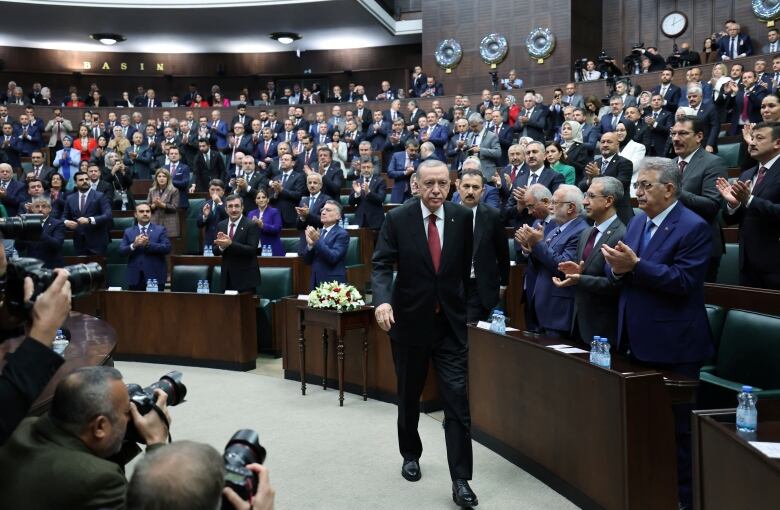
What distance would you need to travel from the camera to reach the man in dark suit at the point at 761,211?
11.8 feet

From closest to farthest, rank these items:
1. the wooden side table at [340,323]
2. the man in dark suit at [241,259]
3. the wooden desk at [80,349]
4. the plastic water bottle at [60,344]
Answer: the wooden desk at [80,349] → the plastic water bottle at [60,344] → the wooden side table at [340,323] → the man in dark suit at [241,259]

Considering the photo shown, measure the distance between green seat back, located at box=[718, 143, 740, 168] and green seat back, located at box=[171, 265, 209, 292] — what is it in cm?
527

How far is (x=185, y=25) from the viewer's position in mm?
16938

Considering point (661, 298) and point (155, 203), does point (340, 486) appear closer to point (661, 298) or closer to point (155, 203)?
point (661, 298)

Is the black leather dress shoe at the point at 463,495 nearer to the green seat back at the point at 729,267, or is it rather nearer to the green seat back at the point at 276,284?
the green seat back at the point at 729,267

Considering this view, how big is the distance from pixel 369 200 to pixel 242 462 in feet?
22.7

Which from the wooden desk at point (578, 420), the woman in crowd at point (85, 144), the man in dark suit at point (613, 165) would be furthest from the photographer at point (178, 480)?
the woman in crowd at point (85, 144)

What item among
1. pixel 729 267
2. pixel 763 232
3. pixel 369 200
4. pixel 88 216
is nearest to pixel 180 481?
pixel 763 232

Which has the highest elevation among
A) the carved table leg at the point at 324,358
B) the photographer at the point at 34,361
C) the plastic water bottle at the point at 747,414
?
the photographer at the point at 34,361

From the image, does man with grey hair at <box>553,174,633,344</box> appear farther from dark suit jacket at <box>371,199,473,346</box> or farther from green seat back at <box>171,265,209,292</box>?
green seat back at <box>171,265,209,292</box>

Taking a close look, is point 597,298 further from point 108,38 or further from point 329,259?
point 108,38

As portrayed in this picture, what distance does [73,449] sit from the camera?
157 centimetres

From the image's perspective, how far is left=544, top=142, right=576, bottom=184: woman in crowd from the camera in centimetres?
624

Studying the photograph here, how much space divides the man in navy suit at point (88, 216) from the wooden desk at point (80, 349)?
161 inches
